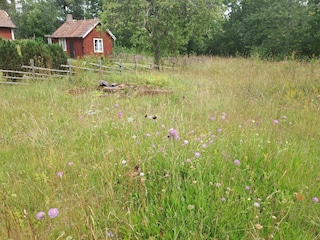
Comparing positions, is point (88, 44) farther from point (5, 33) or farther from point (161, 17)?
point (161, 17)

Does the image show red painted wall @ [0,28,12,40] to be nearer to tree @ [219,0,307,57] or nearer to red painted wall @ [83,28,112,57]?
red painted wall @ [83,28,112,57]

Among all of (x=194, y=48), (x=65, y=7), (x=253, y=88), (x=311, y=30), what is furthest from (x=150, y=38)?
(x=65, y=7)

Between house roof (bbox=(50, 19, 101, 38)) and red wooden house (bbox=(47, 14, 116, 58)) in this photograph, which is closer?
house roof (bbox=(50, 19, 101, 38))

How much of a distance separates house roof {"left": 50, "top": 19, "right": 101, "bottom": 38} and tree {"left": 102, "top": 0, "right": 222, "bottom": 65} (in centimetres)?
1213

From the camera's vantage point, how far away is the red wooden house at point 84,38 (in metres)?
25.5

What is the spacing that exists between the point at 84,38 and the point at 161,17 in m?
14.3

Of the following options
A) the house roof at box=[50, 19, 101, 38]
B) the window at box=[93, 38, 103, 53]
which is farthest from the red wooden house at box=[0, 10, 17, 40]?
the window at box=[93, 38, 103, 53]

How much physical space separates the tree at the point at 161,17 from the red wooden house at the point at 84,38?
12095mm

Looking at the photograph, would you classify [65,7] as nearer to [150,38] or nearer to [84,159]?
[150,38]

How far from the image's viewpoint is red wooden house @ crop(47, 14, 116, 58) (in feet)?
83.5

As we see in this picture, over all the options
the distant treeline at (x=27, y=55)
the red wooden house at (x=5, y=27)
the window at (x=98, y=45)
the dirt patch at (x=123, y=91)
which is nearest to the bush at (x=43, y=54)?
the distant treeline at (x=27, y=55)

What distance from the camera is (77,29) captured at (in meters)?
26.1

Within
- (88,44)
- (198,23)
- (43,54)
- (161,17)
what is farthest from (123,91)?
(88,44)

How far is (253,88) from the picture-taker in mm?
6535
